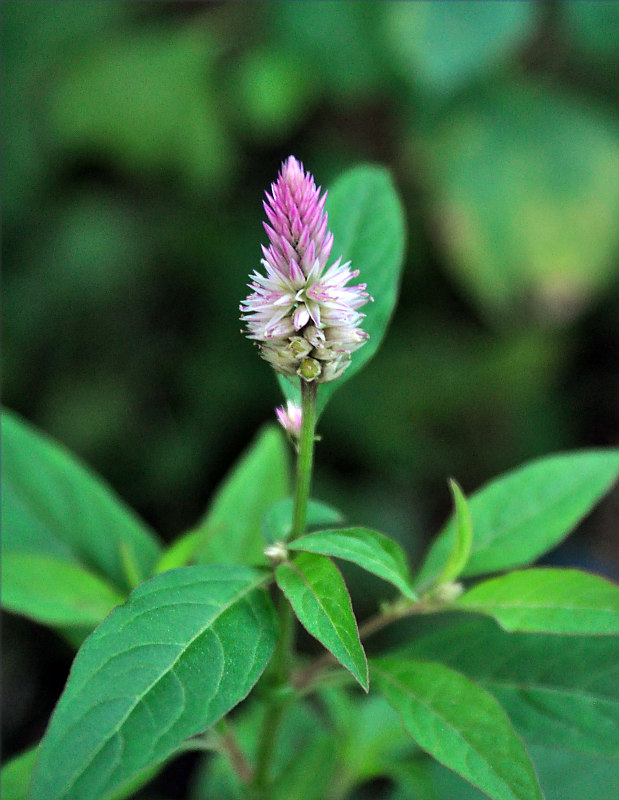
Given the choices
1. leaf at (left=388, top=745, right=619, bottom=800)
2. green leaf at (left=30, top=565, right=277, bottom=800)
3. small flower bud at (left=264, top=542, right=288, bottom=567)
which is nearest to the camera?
green leaf at (left=30, top=565, right=277, bottom=800)

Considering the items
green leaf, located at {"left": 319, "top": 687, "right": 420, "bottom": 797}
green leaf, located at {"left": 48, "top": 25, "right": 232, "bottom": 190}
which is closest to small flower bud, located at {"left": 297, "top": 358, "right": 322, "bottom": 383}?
green leaf, located at {"left": 319, "top": 687, "right": 420, "bottom": 797}

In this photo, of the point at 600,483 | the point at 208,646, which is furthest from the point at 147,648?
the point at 600,483

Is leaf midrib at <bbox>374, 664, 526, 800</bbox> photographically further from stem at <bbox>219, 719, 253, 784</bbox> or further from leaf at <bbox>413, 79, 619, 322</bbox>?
leaf at <bbox>413, 79, 619, 322</bbox>

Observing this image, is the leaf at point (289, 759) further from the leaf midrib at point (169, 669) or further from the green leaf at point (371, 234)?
the green leaf at point (371, 234)

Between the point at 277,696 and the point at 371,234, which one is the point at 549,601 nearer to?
the point at 277,696

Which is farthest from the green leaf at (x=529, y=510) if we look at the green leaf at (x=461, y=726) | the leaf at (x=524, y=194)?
the leaf at (x=524, y=194)

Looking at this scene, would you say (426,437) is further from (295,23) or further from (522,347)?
(295,23)
